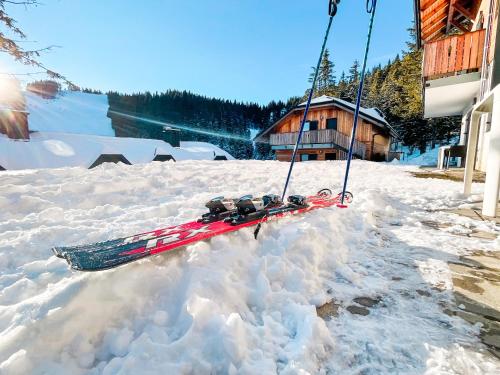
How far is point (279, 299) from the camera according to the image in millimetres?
1905

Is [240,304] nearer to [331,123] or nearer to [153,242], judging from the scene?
[153,242]

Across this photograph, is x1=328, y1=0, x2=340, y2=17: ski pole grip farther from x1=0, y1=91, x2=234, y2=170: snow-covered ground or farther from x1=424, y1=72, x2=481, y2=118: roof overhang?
x1=0, y1=91, x2=234, y2=170: snow-covered ground

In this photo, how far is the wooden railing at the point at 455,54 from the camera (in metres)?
9.21

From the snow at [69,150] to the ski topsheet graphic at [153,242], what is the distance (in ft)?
70.0

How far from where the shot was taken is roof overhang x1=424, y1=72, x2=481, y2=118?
1002cm

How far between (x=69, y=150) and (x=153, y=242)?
2440 cm

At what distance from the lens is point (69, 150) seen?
21469 millimetres

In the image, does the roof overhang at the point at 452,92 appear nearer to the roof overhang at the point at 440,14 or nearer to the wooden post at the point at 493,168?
the roof overhang at the point at 440,14

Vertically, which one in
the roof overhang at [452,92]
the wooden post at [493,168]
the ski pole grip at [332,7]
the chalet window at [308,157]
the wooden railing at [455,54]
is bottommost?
the wooden post at [493,168]

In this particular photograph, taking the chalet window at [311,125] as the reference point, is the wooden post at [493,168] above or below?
below

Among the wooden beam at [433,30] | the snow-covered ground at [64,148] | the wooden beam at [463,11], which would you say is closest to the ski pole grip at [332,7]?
the snow-covered ground at [64,148]

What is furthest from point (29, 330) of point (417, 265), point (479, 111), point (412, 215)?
point (479, 111)

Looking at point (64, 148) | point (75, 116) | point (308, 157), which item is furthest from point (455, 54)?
point (75, 116)

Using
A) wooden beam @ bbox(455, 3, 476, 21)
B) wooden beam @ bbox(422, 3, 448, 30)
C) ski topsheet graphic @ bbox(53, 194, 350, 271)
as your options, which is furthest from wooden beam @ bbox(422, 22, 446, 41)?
ski topsheet graphic @ bbox(53, 194, 350, 271)
